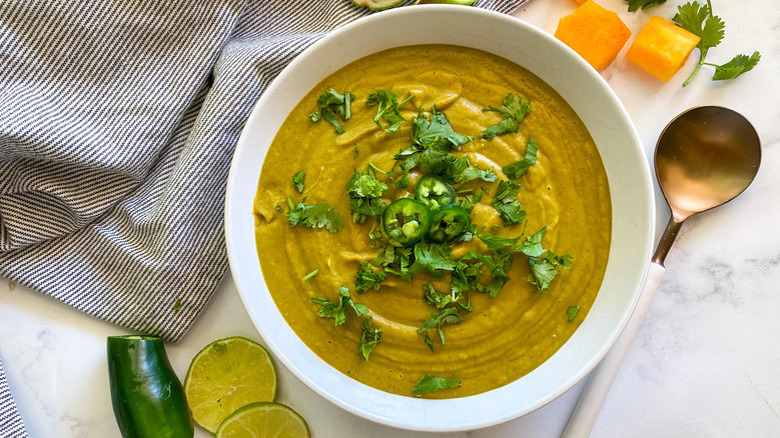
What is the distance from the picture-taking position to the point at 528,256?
2.74 meters

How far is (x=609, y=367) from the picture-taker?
2.91 metres

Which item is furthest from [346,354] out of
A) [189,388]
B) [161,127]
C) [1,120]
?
[1,120]

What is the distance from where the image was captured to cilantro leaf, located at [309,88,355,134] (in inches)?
110

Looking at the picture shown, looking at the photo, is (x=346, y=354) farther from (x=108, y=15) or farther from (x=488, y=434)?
(x=108, y=15)

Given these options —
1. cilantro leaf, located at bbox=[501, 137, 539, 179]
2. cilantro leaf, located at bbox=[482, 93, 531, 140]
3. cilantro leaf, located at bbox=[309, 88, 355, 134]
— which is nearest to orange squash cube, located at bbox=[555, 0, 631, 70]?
cilantro leaf, located at bbox=[482, 93, 531, 140]

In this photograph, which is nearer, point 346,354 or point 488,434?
point 346,354

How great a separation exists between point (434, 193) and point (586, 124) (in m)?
0.77

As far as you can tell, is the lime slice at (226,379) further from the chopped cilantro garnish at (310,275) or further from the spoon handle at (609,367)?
the spoon handle at (609,367)

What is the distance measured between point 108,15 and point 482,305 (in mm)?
Result: 2182

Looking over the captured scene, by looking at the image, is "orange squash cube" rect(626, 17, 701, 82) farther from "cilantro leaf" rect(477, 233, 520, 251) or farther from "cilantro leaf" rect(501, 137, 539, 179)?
"cilantro leaf" rect(477, 233, 520, 251)

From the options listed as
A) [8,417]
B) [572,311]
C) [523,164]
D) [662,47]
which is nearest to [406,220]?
[523,164]

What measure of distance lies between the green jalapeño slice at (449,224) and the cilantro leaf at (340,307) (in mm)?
436

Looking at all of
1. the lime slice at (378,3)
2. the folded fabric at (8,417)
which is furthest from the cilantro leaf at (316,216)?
the folded fabric at (8,417)

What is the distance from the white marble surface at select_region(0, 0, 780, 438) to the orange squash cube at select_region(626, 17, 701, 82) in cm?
23
